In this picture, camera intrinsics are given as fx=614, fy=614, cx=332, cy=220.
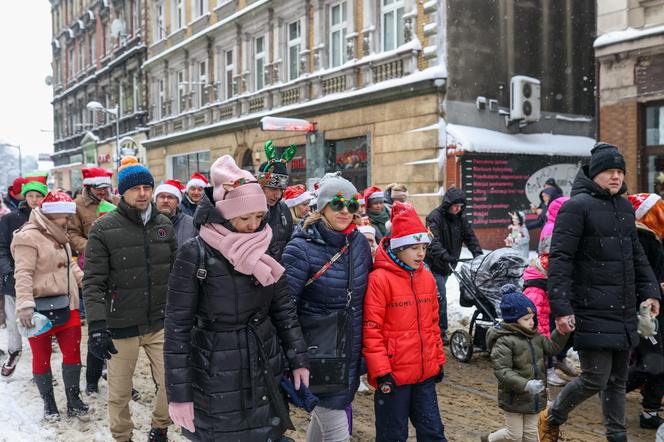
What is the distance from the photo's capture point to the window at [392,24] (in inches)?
618

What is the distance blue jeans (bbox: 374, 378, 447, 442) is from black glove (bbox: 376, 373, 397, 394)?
0.12m

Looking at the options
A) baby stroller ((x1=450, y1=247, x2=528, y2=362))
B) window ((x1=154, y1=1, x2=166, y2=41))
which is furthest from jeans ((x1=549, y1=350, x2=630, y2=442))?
window ((x1=154, y1=1, x2=166, y2=41))

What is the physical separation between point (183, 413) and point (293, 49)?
18.3 meters

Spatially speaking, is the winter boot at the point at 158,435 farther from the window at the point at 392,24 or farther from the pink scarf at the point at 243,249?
the window at the point at 392,24

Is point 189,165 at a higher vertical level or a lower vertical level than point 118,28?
lower

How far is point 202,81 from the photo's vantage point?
2586 cm

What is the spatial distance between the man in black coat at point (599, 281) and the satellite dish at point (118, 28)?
33598 millimetres

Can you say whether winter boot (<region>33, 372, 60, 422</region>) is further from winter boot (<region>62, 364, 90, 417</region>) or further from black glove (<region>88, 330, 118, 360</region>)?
black glove (<region>88, 330, 118, 360</region>)

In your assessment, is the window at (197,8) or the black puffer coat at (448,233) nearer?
the black puffer coat at (448,233)

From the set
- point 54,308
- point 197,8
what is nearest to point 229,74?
point 197,8

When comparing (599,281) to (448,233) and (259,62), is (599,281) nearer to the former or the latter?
(448,233)

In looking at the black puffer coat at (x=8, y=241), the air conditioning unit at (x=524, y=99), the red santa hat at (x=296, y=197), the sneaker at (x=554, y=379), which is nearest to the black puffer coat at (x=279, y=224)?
the red santa hat at (x=296, y=197)

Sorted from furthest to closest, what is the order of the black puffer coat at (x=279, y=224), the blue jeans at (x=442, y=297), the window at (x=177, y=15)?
the window at (x=177, y=15) < the blue jeans at (x=442, y=297) < the black puffer coat at (x=279, y=224)

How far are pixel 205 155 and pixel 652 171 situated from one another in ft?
57.5
